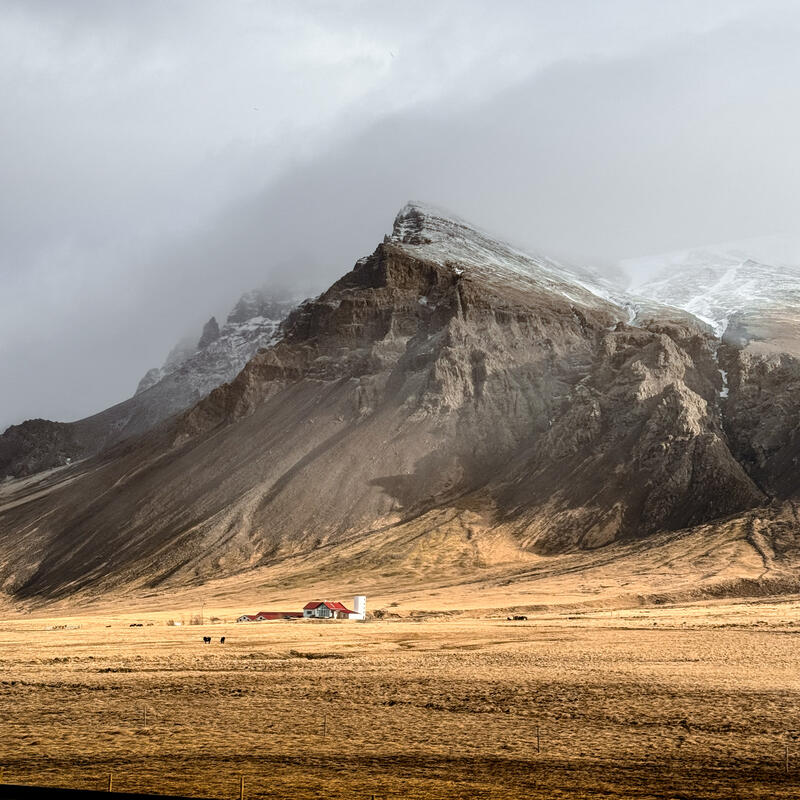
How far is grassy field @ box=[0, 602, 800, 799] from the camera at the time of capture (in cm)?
1847

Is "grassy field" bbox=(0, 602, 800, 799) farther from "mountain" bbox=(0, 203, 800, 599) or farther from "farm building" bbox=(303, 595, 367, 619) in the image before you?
"mountain" bbox=(0, 203, 800, 599)

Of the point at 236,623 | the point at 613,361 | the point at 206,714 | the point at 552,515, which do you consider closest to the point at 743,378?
the point at 613,361

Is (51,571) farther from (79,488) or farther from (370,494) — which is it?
(370,494)

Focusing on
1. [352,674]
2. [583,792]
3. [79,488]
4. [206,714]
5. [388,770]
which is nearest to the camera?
[583,792]

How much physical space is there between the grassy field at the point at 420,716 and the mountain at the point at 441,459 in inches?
1835

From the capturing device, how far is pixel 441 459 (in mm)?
124750

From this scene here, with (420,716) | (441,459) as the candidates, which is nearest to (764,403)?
(441,459)

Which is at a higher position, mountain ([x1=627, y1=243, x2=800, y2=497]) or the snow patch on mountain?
the snow patch on mountain

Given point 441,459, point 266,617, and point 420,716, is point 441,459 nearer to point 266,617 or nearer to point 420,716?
point 266,617

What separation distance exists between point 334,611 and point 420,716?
1955 inches

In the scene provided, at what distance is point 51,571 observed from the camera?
127438 mm

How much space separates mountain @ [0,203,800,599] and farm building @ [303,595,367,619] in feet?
71.0

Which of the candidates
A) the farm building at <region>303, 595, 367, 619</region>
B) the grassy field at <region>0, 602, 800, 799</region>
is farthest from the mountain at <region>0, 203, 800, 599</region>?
the grassy field at <region>0, 602, 800, 799</region>

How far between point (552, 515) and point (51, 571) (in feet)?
241
